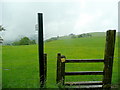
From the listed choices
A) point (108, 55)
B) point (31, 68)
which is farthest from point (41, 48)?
point (31, 68)

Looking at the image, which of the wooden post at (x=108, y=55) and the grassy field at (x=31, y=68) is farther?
the grassy field at (x=31, y=68)

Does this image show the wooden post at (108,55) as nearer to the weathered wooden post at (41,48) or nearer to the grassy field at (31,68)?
the grassy field at (31,68)

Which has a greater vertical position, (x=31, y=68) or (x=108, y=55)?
(x=108, y=55)

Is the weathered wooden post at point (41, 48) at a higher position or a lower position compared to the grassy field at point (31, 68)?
higher

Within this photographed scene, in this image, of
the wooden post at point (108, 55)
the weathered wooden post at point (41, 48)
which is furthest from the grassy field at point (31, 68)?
the wooden post at point (108, 55)

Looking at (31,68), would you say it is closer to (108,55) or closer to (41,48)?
(41,48)

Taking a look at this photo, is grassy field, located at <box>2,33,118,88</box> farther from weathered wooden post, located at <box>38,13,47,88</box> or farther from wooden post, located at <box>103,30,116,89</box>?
wooden post, located at <box>103,30,116,89</box>

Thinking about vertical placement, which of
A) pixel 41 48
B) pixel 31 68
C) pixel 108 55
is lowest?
pixel 31 68

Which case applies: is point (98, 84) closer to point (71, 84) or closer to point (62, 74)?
point (71, 84)

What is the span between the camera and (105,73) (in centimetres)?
507

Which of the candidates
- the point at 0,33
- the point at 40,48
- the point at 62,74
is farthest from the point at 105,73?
the point at 0,33

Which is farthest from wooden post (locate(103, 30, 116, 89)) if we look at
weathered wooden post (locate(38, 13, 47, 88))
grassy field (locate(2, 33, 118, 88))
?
weathered wooden post (locate(38, 13, 47, 88))

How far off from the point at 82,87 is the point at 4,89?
2.39 metres

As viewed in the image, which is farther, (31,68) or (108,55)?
(31,68)
